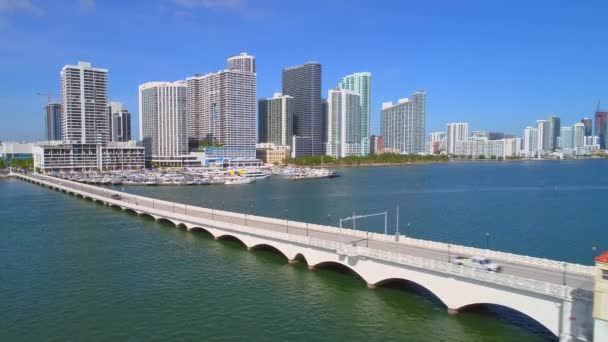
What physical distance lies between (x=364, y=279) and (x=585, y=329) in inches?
647

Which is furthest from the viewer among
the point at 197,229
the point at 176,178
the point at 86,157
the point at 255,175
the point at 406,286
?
the point at 86,157

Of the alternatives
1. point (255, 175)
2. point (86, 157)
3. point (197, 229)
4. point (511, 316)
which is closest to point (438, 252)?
point (511, 316)

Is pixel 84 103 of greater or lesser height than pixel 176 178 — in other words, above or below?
above

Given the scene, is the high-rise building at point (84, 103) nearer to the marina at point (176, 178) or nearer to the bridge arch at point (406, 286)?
the marina at point (176, 178)

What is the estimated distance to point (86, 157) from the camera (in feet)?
608

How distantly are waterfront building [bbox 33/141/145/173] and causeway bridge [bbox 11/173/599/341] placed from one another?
Answer: 501 feet

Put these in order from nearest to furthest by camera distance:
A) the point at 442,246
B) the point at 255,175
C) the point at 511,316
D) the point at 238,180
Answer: the point at 511,316 < the point at 442,246 < the point at 238,180 < the point at 255,175

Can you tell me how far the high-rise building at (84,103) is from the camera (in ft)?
595

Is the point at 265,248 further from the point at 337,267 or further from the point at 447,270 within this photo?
the point at 447,270

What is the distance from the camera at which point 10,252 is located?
50.7 meters

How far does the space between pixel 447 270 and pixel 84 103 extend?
622ft

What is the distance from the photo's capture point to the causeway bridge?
25.1 meters

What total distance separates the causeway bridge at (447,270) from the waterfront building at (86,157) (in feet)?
501

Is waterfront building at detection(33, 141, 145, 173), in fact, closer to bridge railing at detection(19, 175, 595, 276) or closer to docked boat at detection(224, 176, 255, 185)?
docked boat at detection(224, 176, 255, 185)
